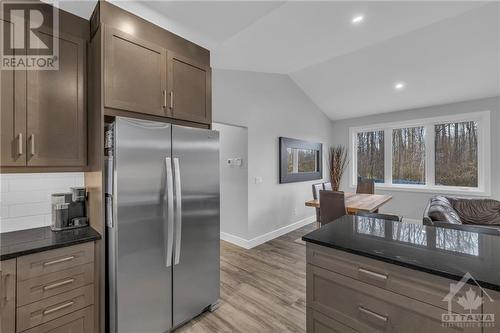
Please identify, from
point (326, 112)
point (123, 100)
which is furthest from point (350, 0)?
point (326, 112)

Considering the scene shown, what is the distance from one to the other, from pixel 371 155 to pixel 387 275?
535cm

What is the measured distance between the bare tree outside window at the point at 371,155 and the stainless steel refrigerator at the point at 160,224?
496 cm

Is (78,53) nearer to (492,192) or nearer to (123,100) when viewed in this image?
(123,100)

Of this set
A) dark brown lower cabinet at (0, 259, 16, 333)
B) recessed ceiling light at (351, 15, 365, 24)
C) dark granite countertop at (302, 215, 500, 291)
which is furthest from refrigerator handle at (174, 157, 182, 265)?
recessed ceiling light at (351, 15, 365, 24)

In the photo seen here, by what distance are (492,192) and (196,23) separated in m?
5.87

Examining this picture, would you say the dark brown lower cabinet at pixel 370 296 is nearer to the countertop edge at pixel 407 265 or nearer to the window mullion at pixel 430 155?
the countertop edge at pixel 407 265

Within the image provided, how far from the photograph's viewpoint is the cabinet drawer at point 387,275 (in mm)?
996

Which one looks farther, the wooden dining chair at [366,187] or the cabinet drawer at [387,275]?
the wooden dining chair at [366,187]

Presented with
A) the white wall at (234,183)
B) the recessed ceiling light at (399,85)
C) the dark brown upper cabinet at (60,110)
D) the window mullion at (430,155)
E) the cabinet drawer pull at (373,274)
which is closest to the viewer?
the cabinet drawer pull at (373,274)

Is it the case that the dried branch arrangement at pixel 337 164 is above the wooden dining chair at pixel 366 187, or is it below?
above

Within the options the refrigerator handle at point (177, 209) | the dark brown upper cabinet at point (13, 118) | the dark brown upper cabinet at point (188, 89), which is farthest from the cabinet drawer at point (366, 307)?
the dark brown upper cabinet at point (13, 118)

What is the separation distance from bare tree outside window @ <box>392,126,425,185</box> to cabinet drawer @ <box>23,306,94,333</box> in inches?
240

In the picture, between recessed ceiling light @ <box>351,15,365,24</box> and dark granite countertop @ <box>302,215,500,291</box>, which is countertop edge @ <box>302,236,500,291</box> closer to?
dark granite countertop @ <box>302,215,500,291</box>

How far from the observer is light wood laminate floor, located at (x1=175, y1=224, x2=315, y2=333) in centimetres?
202
